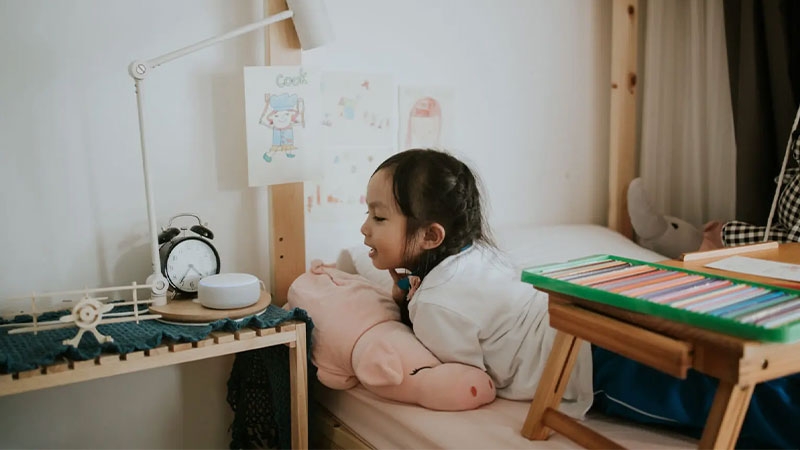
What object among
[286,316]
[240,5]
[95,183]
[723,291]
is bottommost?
[286,316]

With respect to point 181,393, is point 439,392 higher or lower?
higher

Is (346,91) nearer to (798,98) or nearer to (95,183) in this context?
(95,183)

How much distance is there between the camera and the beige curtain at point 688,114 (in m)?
2.04

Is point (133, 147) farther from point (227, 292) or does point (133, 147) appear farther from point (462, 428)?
point (462, 428)

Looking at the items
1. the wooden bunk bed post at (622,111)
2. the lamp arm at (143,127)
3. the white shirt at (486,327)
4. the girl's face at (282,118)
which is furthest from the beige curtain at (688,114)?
the lamp arm at (143,127)

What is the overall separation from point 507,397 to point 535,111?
110cm

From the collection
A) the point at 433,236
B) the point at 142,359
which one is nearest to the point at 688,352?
the point at 433,236

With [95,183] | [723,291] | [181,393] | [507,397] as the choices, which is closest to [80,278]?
[95,183]

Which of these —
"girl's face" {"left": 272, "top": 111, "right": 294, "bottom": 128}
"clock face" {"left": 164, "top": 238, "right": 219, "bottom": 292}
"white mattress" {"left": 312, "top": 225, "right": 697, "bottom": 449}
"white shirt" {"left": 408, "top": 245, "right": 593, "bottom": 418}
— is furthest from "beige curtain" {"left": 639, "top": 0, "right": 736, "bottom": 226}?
"clock face" {"left": 164, "top": 238, "right": 219, "bottom": 292}

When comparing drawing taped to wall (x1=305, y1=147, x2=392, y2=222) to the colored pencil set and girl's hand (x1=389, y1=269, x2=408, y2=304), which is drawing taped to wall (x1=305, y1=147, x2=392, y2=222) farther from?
the colored pencil set

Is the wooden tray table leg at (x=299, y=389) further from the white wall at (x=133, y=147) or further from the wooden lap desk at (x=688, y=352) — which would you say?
the wooden lap desk at (x=688, y=352)

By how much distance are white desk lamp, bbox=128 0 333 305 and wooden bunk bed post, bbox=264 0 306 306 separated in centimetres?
8

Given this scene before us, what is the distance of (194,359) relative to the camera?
112cm

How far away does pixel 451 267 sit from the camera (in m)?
1.28
